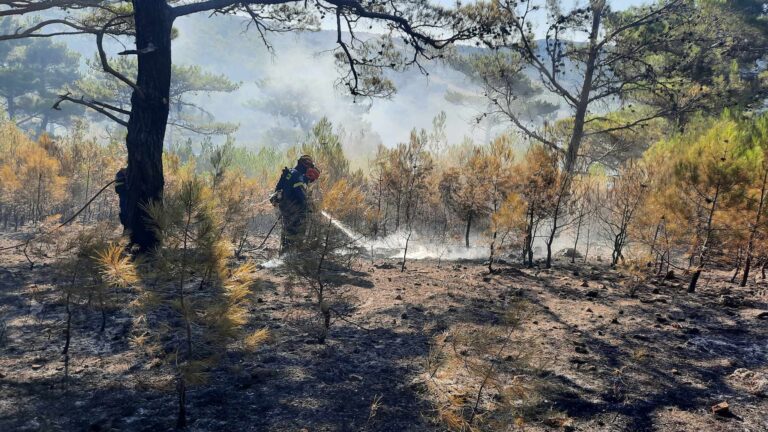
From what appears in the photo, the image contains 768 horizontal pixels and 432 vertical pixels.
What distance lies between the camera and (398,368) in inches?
158

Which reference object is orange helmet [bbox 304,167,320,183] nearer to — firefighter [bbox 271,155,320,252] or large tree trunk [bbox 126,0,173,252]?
firefighter [bbox 271,155,320,252]

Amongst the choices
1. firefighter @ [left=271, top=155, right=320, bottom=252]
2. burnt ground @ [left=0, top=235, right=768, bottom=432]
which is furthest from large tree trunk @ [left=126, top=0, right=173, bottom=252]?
firefighter @ [left=271, top=155, right=320, bottom=252]

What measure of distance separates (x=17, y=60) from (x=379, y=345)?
62.9 m

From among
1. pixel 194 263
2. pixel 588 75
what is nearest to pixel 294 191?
pixel 194 263

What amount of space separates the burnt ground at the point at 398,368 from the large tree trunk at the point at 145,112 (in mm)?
1651

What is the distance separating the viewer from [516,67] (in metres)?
12.9

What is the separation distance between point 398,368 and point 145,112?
5.23m

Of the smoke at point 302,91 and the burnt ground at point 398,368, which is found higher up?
the smoke at point 302,91

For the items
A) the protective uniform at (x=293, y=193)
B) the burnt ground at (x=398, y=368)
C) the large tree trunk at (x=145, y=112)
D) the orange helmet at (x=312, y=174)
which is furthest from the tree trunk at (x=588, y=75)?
the large tree trunk at (x=145, y=112)

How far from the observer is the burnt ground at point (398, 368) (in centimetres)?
318

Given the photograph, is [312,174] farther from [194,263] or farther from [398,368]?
[194,263]

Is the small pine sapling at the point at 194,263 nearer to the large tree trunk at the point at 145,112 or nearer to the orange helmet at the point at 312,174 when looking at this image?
the large tree trunk at the point at 145,112

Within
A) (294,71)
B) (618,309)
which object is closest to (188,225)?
(618,309)

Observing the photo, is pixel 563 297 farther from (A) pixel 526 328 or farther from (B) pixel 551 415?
(B) pixel 551 415
